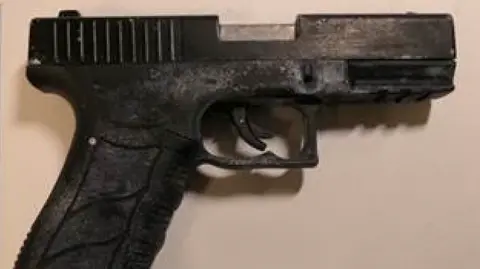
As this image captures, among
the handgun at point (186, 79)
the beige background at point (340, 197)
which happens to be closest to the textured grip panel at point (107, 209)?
the handgun at point (186, 79)

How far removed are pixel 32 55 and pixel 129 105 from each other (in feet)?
0.43

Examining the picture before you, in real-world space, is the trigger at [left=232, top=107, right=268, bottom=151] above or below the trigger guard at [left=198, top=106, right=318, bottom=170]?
above

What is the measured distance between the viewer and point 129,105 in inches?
42.4

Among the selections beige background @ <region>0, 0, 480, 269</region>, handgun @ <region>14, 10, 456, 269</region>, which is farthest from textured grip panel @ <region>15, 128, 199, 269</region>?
beige background @ <region>0, 0, 480, 269</region>

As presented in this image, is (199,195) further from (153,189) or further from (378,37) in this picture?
(378,37)

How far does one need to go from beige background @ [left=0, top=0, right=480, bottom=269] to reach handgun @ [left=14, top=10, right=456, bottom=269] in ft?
0.23

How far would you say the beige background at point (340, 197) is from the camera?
1189 millimetres

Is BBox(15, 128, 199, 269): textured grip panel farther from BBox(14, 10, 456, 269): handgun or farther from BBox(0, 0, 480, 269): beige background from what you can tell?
BBox(0, 0, 480, 269): beige background

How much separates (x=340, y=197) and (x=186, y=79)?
10.1 inches

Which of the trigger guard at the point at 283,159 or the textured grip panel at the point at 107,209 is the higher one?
the trigger guard at the point at 283,159

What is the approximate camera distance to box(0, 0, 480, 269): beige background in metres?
1.19

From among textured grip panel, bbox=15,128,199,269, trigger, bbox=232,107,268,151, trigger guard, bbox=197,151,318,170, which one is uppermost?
trigger, bbox=232,107,268,151

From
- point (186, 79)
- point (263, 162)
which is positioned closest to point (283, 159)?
point (263, 162)

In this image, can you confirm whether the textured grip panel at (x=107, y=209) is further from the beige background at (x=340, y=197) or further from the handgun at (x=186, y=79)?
the beige background at (x=340, y=197)
